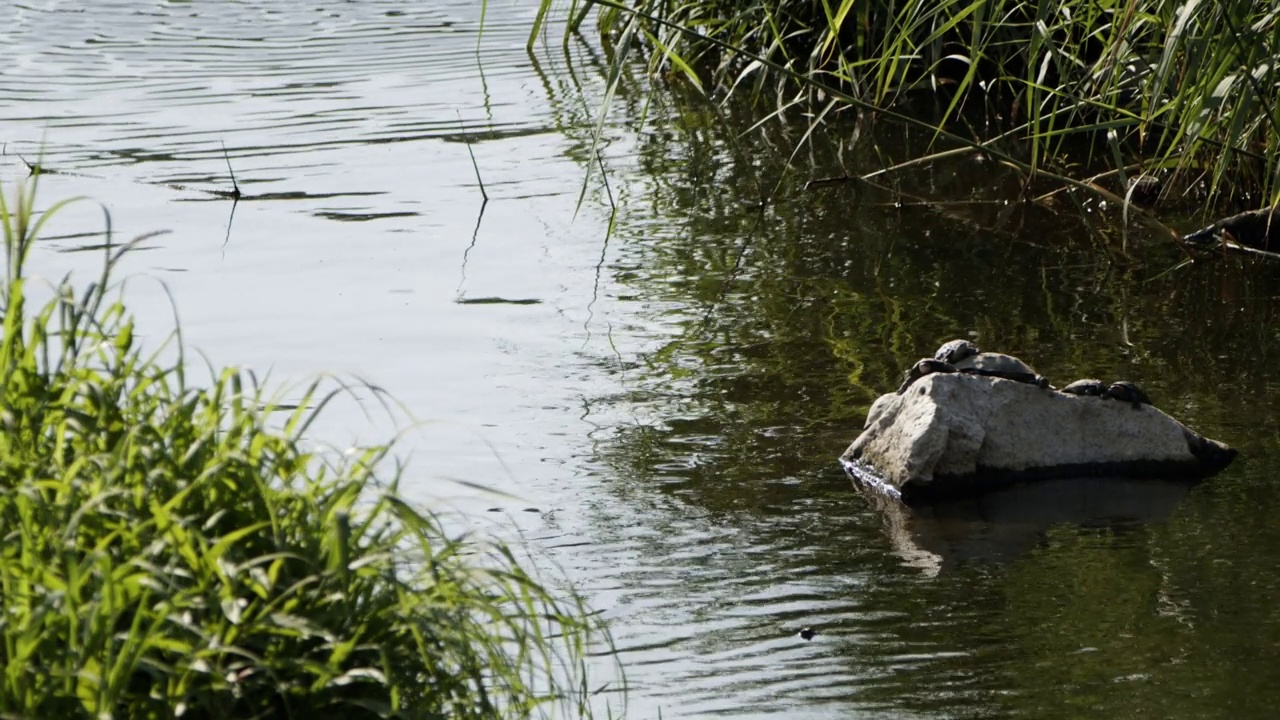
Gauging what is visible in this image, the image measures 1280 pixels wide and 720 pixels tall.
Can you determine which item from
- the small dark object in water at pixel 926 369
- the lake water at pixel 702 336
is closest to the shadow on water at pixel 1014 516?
the lake water at pixel 702 336

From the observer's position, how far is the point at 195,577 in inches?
104

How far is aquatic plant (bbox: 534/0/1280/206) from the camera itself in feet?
17.8

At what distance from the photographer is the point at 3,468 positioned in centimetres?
289

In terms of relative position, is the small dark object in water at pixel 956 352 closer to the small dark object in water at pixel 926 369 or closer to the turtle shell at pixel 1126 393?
the small dark object in water at pixel 926 369

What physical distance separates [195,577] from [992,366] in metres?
2.98

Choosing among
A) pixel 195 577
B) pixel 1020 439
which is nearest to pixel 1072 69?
pixel 1020 439

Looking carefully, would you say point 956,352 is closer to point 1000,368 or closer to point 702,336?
point 1000,368

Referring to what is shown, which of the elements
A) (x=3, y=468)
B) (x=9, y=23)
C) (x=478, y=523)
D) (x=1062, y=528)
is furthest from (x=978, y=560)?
(x=9, y=23)

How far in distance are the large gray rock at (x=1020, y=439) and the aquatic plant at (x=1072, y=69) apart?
982mm

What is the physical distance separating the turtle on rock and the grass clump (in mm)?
2358

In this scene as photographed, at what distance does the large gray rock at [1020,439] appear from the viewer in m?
4.88

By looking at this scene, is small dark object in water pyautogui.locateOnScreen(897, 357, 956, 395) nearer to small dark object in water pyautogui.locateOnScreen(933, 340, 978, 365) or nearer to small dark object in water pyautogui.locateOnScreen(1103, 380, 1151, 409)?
small dark object in water pyautogui.locateOnScreen(933, 340, 978, 365)

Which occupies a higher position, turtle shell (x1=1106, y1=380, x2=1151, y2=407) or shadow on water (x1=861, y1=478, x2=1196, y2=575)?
turtle shell (x1=1106, y1=380, x2=1151, y2=407)

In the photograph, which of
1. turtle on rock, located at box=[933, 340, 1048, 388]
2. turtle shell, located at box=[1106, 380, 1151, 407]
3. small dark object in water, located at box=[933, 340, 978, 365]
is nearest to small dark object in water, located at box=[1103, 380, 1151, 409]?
turtle shell, located at box=[1106, 380, 1151, 407]
